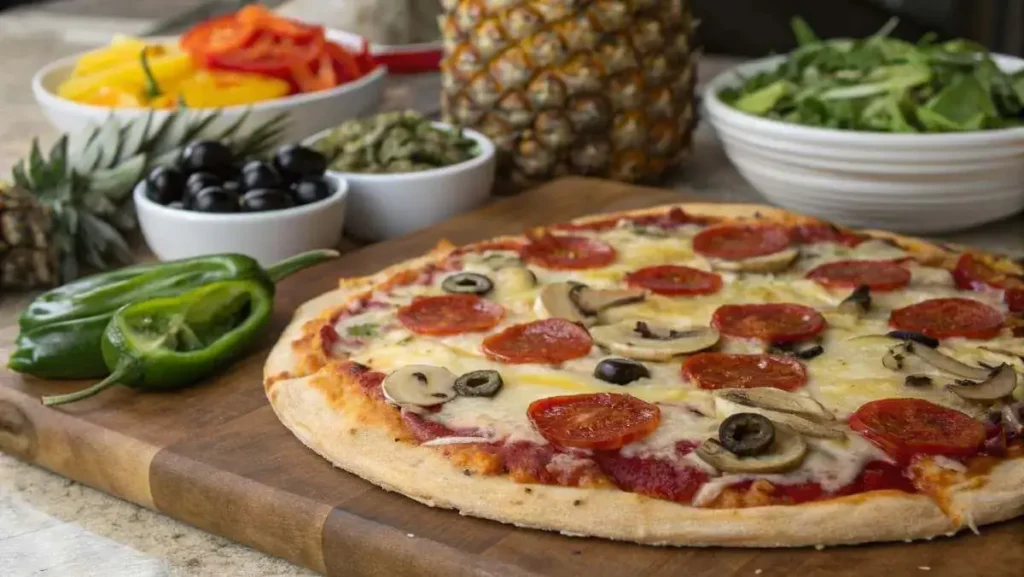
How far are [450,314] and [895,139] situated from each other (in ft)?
4.40

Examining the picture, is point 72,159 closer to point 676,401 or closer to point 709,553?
point 676,401

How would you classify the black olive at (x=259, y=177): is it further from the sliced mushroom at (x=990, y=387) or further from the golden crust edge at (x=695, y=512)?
the sliced mushroom at (x=990, y=387)

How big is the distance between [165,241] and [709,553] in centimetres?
179

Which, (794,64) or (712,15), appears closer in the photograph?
(794,64)

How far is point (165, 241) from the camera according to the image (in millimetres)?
3135

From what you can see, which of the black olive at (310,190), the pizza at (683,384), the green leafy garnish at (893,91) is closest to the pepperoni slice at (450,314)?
the pizza at (683,384)

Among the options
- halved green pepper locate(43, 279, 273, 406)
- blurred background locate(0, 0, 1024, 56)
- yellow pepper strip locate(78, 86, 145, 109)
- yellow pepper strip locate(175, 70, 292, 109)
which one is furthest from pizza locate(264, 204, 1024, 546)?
blurred background locate(0, 0, 1024, 56)

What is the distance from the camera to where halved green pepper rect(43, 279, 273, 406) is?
2.38 m

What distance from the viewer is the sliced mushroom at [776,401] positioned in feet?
6.89

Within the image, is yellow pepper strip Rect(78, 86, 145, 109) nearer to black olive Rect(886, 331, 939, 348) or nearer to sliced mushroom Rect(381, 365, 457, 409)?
sliced mushroom Rect(381, 365, 457, 409)

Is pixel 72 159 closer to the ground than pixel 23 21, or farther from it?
farther from it

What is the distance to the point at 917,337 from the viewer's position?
2420 millimetres

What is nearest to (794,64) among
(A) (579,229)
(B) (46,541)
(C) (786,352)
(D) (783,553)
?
(A) (579,229)

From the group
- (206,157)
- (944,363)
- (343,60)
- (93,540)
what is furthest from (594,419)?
(343,60)
